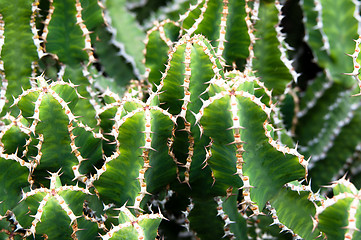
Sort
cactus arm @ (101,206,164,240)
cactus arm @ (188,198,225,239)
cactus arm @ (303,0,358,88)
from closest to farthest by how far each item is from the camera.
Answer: cactus arm @ (101,206,164,240), cactus arm @ (188,198,225,239), cactus arm @ (303,0,358,88)

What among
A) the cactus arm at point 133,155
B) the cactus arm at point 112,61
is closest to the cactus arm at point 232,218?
the cactus arm at point 133,155

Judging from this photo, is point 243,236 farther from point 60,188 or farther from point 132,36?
point 132,36

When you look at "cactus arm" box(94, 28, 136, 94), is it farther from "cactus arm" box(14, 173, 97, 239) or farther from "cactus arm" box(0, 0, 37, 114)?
"cactus arm" box(14, 173, 97, 239)

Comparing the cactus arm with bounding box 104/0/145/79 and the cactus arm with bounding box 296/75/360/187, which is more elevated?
the cactus arm with bounding box 104/0/145/79

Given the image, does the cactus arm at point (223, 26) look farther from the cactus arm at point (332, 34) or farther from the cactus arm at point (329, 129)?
the cactus arm at point (329, 129)

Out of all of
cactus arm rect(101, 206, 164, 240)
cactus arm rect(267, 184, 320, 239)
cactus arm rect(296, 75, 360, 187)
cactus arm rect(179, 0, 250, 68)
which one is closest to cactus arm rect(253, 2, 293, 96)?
cactus arm rect(179, 0, 250, 68)

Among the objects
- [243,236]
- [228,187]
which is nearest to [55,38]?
[228,187]

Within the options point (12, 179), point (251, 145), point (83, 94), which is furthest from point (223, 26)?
point (12, 179)

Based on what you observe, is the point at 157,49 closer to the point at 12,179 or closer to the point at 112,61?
the point at 112,61
